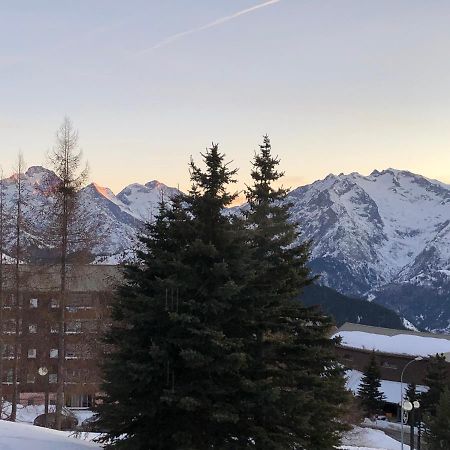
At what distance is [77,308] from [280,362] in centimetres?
3590

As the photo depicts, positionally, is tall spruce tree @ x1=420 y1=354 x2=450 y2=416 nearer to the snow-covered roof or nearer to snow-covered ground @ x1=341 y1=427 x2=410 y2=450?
snow-covered ground @ x1=341 y1=427 x2=410 y2=450

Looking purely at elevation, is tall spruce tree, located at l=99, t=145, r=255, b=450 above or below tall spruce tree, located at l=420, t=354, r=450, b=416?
above

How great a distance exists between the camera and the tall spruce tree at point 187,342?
15461 mm

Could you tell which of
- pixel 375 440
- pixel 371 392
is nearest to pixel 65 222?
pixel 375 440

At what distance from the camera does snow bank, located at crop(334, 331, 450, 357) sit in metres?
89.3

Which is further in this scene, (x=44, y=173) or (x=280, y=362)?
(x=44, y=173)

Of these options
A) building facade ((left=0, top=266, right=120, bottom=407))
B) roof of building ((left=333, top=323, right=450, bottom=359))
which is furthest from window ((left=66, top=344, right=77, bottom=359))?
roof of building ((left=333, top=323, right=450, bottom=359))

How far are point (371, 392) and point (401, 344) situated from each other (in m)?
21.8

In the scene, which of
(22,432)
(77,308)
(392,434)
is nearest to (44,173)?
(22,432)

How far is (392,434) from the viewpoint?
209 feet

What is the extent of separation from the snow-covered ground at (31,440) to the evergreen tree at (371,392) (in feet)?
192

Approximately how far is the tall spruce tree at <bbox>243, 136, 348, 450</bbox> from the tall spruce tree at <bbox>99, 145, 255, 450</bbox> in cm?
73

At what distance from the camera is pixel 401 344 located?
91.8 metres

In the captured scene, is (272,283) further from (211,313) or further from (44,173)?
(44,173)
